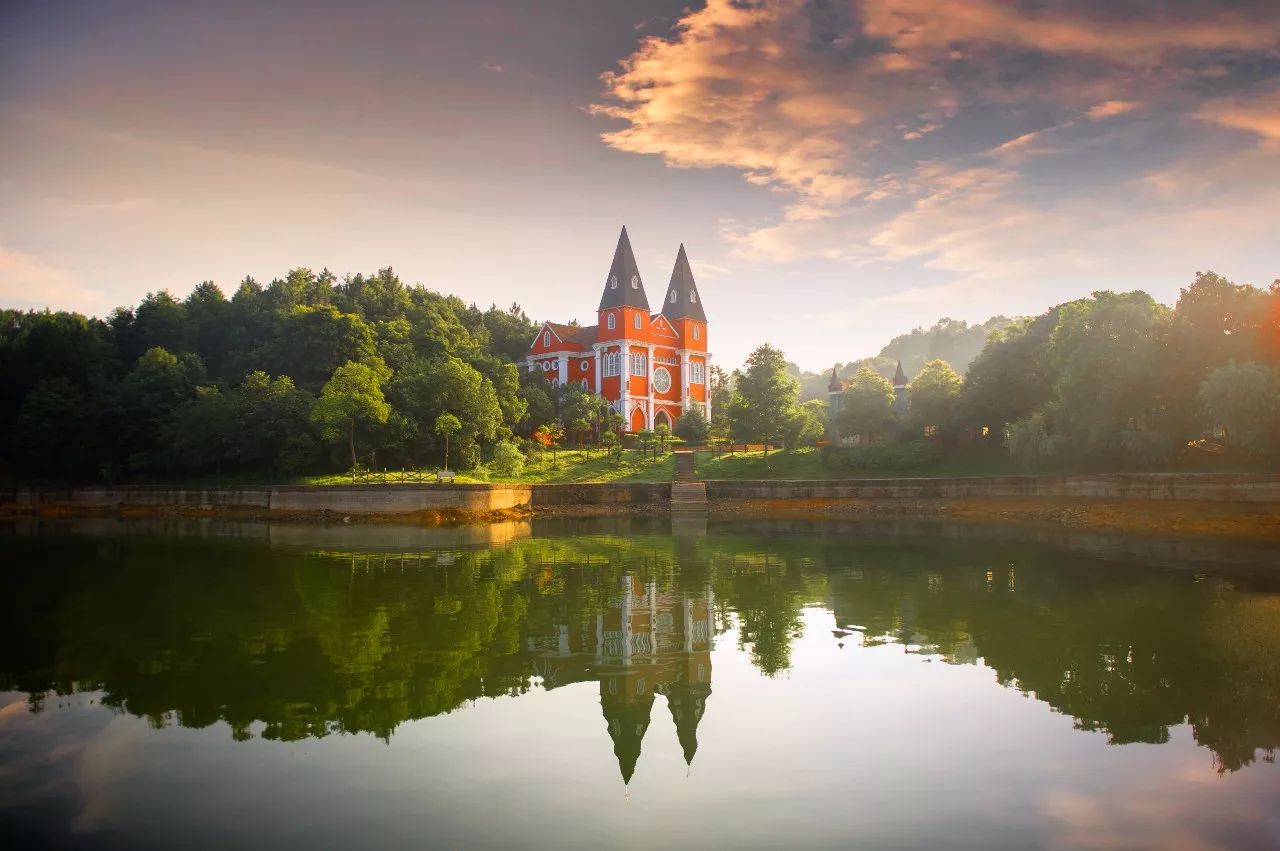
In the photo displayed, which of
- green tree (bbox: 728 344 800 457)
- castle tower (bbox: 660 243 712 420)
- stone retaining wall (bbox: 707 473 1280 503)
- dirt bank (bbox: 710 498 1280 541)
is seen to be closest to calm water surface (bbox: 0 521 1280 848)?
dirt bank (bbox: 710 498 1280 541)

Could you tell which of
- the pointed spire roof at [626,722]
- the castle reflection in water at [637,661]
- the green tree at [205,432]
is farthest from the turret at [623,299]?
the pointed spire roof at [626,722]

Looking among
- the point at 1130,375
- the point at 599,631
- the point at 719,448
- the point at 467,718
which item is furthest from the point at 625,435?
the point at 467,718

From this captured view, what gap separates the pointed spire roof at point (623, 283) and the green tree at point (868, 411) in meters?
26.8

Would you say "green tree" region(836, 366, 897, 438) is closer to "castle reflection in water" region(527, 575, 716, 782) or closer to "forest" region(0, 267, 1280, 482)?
"forest" region(0, 267, 1280, 482)

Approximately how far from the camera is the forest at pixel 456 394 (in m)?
36.3

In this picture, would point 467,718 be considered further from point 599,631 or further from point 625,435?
point 625,435

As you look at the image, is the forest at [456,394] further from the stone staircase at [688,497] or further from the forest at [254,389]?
the stone staircase at [688,497]

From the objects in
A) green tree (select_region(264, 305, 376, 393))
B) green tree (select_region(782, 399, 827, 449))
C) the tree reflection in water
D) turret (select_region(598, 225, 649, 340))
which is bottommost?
the tree reflection in water

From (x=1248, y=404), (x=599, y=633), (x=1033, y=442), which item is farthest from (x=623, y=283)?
(x=599, y=633)

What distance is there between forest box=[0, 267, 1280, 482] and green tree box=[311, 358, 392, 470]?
0.13 m

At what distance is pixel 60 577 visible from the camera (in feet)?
68.1

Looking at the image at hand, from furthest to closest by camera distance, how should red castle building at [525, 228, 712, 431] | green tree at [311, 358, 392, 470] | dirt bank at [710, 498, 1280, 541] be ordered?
1. red castle building at [525, 228, 712, 431]
2. green tree at [311, 358, 392, 470]
3. dirt bank at [710, 498, 1280, 541]

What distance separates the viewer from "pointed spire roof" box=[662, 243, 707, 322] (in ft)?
278

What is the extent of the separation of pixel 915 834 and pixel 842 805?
0.71 m
